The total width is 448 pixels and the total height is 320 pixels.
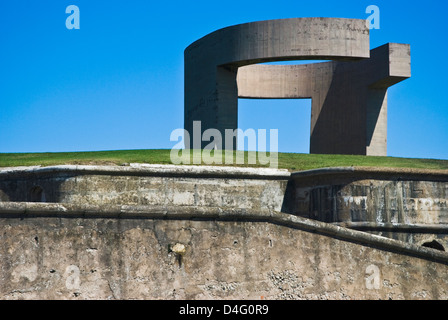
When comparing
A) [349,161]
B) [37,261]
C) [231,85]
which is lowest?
[37,261]

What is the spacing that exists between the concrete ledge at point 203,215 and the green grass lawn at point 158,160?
5.23 metres

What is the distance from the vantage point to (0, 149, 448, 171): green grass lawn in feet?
45.9

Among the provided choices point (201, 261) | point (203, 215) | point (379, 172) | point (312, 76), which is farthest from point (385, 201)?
point (312, 76)

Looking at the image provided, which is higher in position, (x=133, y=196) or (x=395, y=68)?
(x=395, y=68)

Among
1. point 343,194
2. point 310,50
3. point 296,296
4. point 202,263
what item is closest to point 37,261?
point 202,263

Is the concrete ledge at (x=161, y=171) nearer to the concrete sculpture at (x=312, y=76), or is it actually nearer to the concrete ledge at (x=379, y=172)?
the concrete ledge at (x=379, y=172)

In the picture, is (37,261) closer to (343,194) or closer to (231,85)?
(343,194)

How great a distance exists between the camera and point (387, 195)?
1323 cm

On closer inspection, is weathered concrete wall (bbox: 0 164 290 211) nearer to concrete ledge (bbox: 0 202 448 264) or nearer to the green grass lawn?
the green grass lawn

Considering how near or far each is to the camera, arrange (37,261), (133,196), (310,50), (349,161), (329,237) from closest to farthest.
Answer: (37,261), (329,237), (133,196), (349,161), (310,50)

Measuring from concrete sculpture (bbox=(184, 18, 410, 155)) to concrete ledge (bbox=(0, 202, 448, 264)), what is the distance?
32.8 feet

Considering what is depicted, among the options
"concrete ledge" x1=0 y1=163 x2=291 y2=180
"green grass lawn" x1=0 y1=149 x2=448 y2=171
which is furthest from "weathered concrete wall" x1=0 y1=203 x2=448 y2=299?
"green grass lawn" x1=0 y1=149 x2=448 y2=171

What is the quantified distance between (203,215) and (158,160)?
5.52 m
